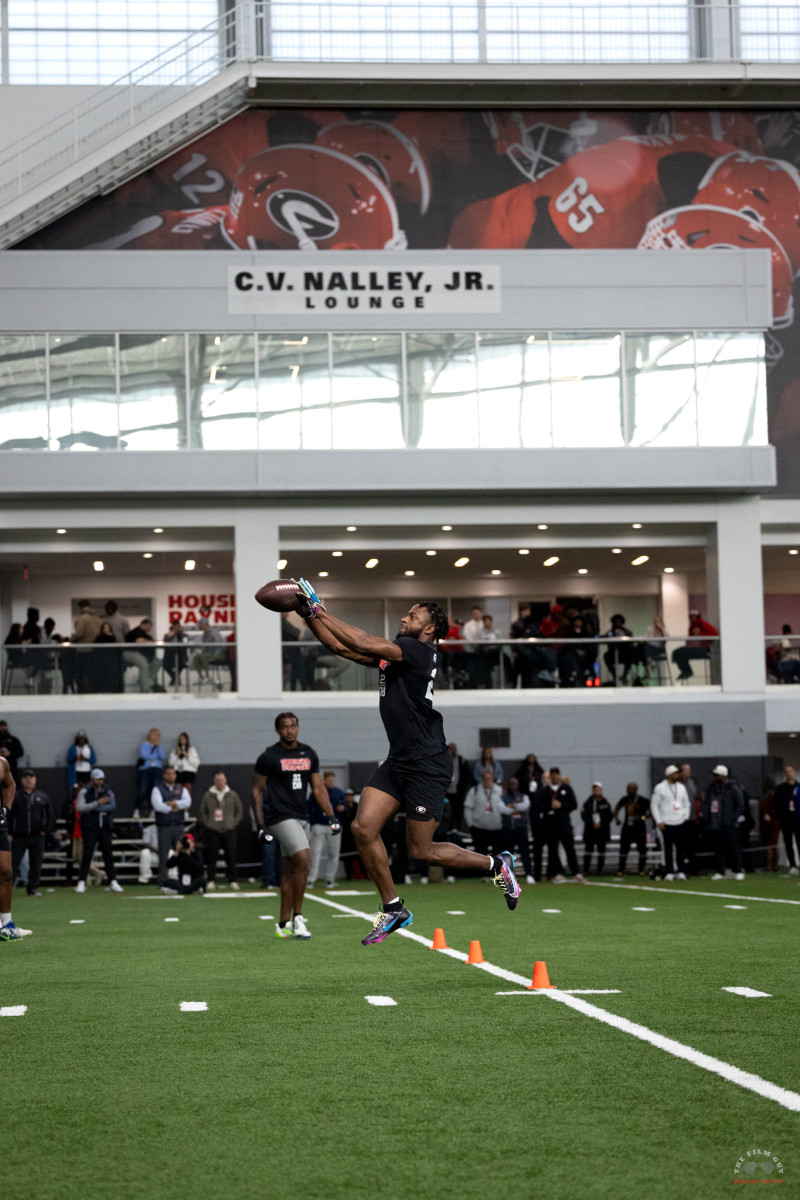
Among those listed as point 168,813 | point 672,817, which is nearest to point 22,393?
point 168,813

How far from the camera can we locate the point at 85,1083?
18.1 ft

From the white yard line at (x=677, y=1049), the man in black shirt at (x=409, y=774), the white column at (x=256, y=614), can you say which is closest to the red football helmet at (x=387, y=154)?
the white column at (x=256, y=614)

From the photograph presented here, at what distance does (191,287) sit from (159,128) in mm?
3687

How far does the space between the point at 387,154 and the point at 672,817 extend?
15.9 m

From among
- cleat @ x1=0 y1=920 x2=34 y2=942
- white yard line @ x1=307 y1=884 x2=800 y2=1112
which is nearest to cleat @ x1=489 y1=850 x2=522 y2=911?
white yard line @ x1=307 y1=884 x2=800 y2=1112

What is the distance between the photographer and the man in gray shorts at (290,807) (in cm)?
1197

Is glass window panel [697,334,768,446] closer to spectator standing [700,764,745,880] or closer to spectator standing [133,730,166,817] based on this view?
spectator standing [700,764,745,880]

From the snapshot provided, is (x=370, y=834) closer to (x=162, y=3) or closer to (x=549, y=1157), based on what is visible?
(x=549, y=1157)

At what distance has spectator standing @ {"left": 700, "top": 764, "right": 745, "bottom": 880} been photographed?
22359 millimetres

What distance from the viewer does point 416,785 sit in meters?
8.36

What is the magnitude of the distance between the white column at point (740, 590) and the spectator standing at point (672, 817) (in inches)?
274

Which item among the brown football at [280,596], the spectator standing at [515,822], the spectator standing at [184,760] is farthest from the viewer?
the spectator standing at [184,760]

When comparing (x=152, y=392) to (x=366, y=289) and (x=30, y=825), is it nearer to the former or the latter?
(x=366, y=289)

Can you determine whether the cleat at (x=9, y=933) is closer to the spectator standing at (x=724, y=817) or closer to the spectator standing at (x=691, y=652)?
the spectator standing at (x=724, y=817)
